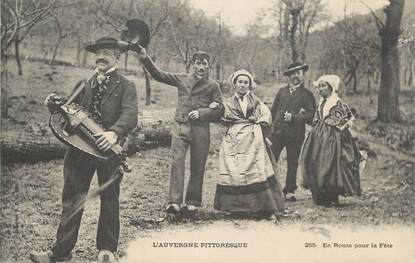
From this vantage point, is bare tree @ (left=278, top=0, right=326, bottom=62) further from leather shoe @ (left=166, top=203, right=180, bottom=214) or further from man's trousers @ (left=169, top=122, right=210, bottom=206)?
leather shoe @ (left=166, top=203, right=180, bottom=214)

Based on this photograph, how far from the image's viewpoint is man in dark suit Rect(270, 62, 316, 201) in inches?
195

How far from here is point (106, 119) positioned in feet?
14.0

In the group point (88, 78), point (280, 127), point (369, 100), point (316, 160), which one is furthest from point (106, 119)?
point (369, 100)

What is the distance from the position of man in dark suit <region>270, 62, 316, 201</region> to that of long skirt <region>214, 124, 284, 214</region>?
28cm

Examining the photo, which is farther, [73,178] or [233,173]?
[233,173]

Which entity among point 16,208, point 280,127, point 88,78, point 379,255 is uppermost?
point 88,78

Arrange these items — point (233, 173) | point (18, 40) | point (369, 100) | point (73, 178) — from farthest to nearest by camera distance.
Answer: point (369, 100)
point (18, 40)
point (233, 173)
point (73, 178)

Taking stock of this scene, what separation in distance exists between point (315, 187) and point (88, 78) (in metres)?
2.30

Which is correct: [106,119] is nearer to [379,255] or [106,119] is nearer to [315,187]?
[315,187]

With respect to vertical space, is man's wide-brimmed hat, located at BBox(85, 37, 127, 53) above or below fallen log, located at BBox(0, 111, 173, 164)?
above

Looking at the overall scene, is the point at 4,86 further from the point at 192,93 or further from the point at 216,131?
the point at 216,131

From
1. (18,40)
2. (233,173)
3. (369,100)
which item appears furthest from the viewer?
(369,100)

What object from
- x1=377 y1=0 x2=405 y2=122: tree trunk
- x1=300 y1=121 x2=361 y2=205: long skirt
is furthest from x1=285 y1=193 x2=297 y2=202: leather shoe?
x1=377 y1=0 x2=405 y2=122: tree trunk

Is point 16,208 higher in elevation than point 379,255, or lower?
higher
